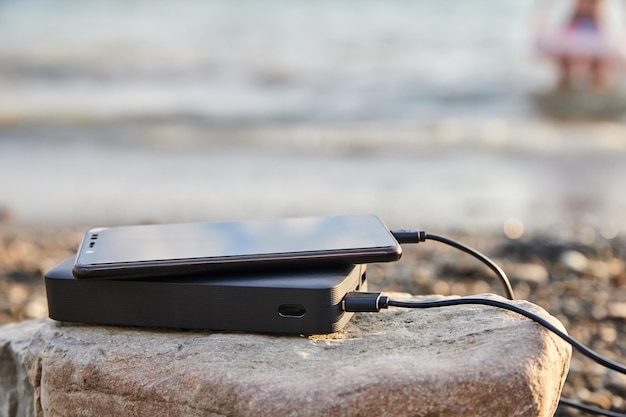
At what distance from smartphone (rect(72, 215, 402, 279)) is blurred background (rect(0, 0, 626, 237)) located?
8.59 feet

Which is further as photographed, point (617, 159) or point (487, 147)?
point (487, 147)

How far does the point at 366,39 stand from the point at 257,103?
4.06 m

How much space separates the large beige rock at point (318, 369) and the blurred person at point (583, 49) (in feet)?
26.0

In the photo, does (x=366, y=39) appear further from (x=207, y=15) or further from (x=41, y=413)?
(x=41, y=413)

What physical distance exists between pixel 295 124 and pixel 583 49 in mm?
3894

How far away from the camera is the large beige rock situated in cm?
122

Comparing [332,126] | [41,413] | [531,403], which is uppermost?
[531,403]

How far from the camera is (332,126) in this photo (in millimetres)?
6902

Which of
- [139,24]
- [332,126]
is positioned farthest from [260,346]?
[139,24]

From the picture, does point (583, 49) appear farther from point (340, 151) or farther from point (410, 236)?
point (410, 236)

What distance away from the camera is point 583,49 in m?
9.09

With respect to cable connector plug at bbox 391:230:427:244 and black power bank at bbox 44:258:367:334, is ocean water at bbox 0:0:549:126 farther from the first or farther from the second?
black power bank at bbox 44:258:367:334

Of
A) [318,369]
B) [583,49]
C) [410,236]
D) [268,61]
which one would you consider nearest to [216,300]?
[318,369]

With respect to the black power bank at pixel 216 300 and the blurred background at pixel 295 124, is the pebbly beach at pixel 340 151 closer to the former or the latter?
the blurred background at pixel 295 124
